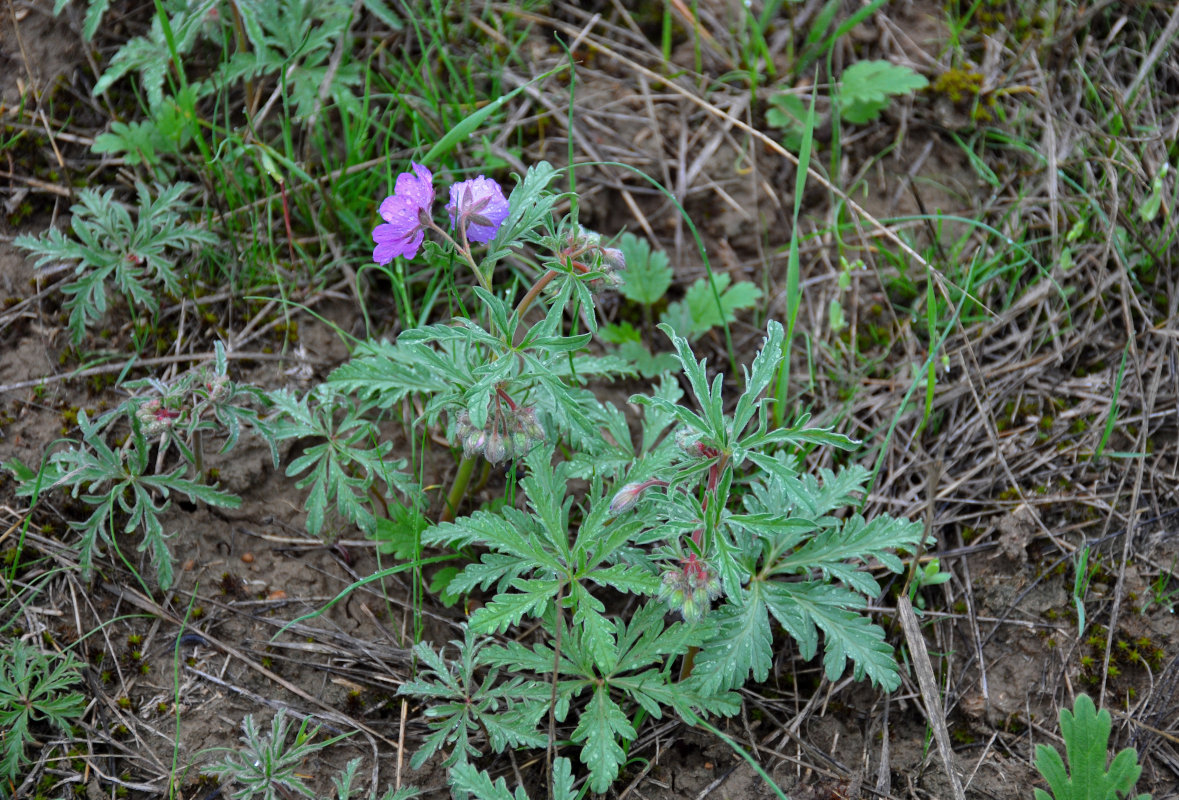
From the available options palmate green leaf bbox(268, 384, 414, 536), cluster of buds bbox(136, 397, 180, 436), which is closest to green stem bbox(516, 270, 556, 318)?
palmate green leaf bbox(268, 384, 414, 536)

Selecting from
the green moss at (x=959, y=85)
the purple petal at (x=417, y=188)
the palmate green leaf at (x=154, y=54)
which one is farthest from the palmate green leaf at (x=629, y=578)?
the green moss at (x=959, y=85)

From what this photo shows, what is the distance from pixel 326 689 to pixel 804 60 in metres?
3.53

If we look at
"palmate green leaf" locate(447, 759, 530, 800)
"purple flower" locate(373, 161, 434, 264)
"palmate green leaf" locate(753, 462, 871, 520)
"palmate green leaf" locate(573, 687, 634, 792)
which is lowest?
"palmate green leaf" locate(447, 759, 530, 800)

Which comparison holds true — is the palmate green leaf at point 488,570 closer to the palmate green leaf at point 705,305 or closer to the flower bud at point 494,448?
the flower bud at point 494,448

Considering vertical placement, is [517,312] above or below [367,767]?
above

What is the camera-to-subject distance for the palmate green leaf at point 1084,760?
245cm

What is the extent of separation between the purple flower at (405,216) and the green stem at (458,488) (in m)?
0.77

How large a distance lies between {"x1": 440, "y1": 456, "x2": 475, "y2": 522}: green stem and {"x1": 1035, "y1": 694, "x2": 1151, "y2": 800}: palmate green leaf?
6.39 feet

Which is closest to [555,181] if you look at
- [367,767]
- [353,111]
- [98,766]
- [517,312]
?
[353,111]

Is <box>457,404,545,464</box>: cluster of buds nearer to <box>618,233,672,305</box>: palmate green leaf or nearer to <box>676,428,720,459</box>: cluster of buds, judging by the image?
<box>676,428,720,459</box>: cluster of buds

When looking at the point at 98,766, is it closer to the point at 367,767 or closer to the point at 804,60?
the point at 367,767

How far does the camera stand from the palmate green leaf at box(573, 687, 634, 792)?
97.7 inches

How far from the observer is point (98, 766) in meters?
2.64

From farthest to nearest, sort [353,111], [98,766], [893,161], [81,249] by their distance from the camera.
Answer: [893,161], [353,111], [81,249], [98,766]
